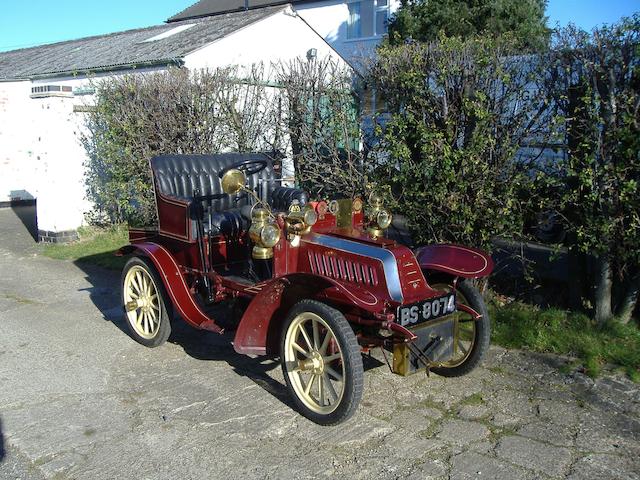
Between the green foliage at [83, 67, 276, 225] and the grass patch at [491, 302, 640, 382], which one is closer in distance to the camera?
the grass patch at [491, 302, 640, 382]

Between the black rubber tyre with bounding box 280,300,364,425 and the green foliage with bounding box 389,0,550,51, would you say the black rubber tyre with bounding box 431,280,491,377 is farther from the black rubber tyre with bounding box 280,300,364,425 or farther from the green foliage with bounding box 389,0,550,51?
the green foliage with bounding box 389,0,550,51

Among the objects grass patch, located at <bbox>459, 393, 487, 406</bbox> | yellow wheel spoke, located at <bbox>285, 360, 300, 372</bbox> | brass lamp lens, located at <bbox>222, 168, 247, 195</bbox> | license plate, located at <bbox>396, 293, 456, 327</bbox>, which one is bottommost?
grass patch, located at <bbox>459, 393, 487, 406</bbox>

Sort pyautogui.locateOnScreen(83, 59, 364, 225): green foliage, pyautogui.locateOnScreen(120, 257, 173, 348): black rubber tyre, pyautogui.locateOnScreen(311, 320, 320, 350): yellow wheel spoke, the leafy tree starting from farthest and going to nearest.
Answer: pyautogui.locateOnScreen(83, 59, 364, 225): green foliage
pyautogui.locateOnScreen(120, 257, 173, 348): black rubber tyre
the leafy tree
pyautogui.locateOnScreen(311, 320, 320, 350): yellow wheel spoke

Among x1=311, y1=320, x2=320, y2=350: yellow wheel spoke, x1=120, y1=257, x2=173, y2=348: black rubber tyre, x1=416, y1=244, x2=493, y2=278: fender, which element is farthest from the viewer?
x1=120, y1=257, x2=173, y2=348: black rubber tyre

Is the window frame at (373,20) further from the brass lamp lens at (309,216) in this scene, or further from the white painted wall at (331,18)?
the brass lamp lens at (309,216)

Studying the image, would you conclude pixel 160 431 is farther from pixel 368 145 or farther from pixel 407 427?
pixel 368 145

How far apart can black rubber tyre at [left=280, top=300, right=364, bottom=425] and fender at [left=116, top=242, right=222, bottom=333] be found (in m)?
0.81

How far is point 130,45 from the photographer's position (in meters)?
13.4

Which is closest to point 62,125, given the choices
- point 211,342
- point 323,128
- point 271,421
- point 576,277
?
point 323,128

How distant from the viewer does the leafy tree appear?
4.54 metres

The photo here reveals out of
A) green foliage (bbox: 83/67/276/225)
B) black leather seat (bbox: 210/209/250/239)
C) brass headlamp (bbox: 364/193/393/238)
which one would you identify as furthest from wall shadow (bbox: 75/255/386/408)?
green foliage (bbox: 83/67/276/225)

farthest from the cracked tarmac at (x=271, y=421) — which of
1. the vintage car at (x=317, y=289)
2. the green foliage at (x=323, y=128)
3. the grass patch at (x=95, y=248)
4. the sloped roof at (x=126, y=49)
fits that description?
the sloped roof at (x=126, y=49)

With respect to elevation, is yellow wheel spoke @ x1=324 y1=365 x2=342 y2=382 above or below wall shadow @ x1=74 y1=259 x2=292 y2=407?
above

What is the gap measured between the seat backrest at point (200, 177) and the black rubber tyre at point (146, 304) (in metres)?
0.73
